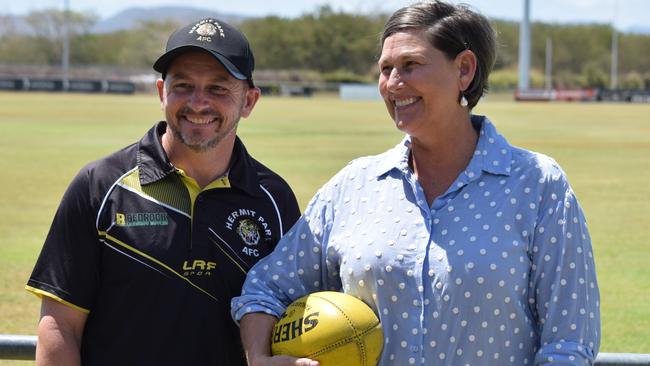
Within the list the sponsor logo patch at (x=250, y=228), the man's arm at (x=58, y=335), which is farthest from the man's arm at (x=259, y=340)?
the man's arm at (x=58, y=335)

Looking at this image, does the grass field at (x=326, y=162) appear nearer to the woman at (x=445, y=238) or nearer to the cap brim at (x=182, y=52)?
the woman at (x=445, y=238)

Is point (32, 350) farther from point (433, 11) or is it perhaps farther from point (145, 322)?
point (433, 11)

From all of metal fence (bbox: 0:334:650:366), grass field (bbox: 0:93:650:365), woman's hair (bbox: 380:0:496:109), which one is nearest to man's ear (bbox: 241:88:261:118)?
woman's hair (bbox: 380:0:496:109)

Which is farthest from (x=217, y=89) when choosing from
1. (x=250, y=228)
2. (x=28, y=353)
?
(x=28, y=353)

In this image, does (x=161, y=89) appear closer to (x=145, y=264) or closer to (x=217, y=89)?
(x=217, y=89)

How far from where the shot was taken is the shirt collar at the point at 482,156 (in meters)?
3.25

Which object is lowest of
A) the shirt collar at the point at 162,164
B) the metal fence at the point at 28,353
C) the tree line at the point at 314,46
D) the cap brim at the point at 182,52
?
the tree line at the point at 314,46

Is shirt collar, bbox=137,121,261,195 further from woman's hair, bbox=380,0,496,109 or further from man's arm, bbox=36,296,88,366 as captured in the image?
woman's hair, bbox=380,0,496,109

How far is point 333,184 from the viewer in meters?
3.42

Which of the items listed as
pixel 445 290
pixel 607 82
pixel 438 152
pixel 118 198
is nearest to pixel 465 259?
pixel 445 290

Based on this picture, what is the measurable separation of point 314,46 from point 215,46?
133241 mm

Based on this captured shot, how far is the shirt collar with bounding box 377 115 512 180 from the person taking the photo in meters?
3.25

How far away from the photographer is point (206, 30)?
11.6 ft

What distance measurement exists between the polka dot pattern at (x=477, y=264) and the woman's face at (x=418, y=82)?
0.16 m
